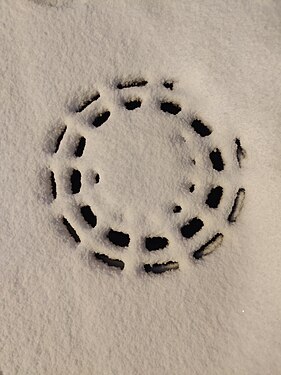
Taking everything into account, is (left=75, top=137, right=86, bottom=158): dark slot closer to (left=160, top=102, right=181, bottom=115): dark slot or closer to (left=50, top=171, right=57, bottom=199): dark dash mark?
(left=50, top=171, right=57, bottom=199): dark dash mark

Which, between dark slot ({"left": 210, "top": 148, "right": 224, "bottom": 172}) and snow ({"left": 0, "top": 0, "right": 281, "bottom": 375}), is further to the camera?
dark slot ({"left": 210, "top": 148, "right": 224, "bottom": 172})

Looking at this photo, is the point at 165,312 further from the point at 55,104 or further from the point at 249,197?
the point at 55,104

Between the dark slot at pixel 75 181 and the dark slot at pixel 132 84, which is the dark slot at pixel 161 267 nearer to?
the dark slot at pixel 75 181

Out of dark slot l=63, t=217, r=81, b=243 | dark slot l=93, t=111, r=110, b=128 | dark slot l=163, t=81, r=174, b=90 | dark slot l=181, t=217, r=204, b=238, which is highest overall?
dark slot l=163, t=81, r=174, b=90

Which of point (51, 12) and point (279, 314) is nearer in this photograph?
point (279, 314)

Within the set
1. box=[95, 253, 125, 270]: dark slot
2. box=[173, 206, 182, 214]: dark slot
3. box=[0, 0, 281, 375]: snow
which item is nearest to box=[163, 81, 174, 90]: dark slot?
box=[0, 0, 281, 375]: snow

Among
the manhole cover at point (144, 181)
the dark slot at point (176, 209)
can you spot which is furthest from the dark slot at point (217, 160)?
the dark slot at point (176, 209)

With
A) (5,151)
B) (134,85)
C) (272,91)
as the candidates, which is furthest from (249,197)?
(5,151)

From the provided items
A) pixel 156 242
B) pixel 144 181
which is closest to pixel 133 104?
pixel 144 181
